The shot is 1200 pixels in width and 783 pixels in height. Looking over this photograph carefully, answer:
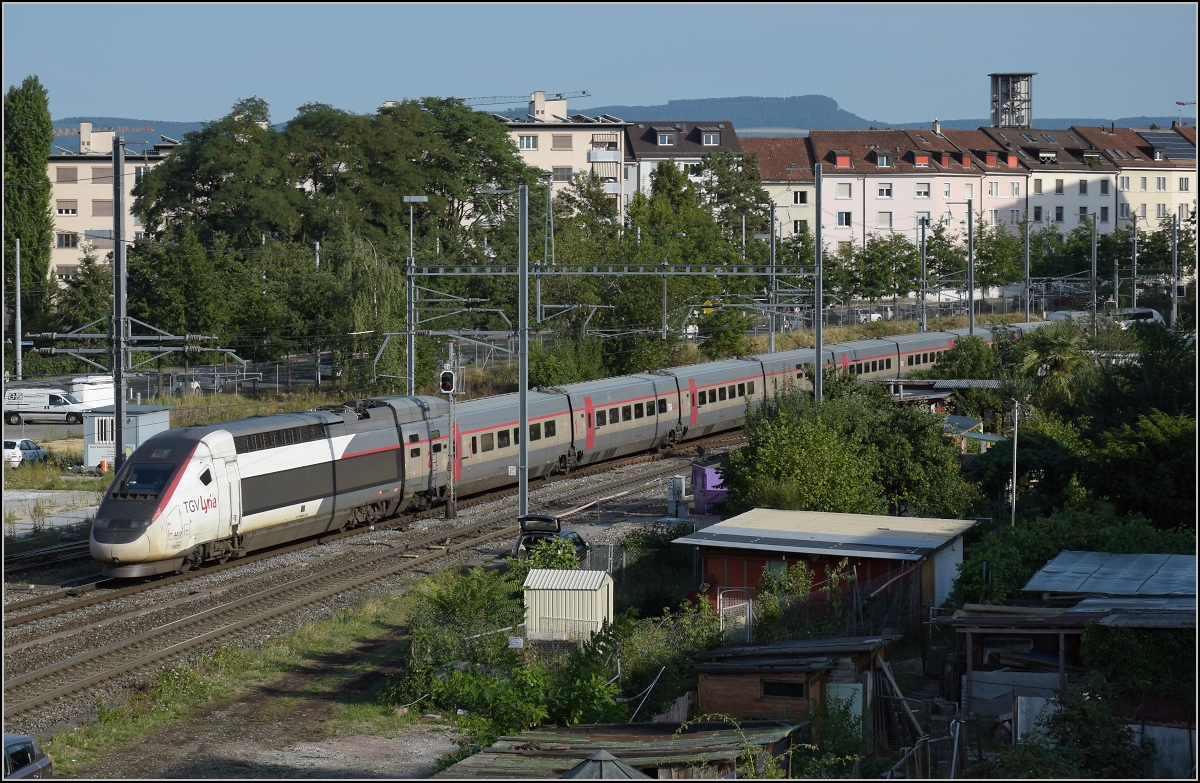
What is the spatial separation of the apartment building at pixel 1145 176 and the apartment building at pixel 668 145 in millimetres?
28378

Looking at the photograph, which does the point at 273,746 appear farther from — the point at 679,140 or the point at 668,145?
the point at 679,140

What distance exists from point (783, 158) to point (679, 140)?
7.61 meters

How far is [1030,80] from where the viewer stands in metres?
115

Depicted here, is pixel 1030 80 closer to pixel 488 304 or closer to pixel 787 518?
pixel 488 304

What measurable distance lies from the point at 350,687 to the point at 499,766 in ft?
22.5

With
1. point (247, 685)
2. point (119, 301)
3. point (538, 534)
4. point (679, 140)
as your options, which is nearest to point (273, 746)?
point (247, 685)

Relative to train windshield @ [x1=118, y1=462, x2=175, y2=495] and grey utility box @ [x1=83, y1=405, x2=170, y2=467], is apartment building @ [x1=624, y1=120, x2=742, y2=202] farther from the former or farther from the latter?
train windshield @ [x1=118, y1=462, x2=175, y2=495]

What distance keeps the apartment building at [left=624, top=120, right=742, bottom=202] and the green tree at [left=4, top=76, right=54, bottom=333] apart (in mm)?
38398

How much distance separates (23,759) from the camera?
46.4ft

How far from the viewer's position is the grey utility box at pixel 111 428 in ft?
128

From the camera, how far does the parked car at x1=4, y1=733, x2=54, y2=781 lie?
13.9 meters

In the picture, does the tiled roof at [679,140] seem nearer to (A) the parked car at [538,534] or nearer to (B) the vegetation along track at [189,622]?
(B) the vegetation along track at [189,622]

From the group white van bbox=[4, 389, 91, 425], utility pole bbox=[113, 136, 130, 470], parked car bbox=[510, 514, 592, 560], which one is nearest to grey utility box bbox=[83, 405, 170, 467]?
utility pole bbox=[113, 136, 130, 470]

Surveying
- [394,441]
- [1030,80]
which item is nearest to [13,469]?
[394,441]
